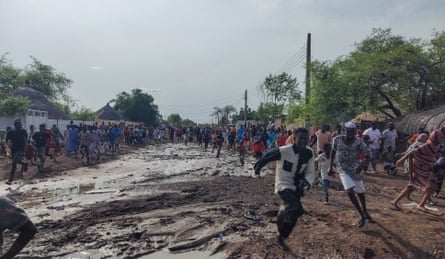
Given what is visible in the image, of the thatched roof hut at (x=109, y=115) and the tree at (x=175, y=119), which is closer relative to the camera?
the thatched roof hut at (x=109, y=115)

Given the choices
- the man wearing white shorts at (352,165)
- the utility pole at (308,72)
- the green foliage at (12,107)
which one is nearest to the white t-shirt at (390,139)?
the man wearing white shorts at (352,165)

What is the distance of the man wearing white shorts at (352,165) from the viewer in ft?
21.5

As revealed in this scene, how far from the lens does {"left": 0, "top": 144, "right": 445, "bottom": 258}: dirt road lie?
561cm

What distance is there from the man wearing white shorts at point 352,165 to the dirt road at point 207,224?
0.44 m

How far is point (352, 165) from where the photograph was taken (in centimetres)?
670

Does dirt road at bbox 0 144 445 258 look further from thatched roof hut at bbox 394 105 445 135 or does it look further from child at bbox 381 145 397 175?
thatched roof hut at bbox 394 105 445 135

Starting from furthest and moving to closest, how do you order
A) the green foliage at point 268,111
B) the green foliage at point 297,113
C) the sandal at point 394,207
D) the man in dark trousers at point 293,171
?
the green foliage at point 268,111 < the green foliage at point 297,113 < the sandal at point 394,207 < the man in dark trousers at point 293,171

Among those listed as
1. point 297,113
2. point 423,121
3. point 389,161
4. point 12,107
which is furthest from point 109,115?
point 389,161

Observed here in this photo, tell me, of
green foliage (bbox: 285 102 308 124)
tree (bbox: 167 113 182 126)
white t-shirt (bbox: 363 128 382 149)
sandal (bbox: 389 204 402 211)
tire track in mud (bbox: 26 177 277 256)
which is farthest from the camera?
tree (bbox: 167 113 182 126)

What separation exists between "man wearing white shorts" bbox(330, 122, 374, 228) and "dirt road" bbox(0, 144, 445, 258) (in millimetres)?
436

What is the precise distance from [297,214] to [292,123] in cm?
2325

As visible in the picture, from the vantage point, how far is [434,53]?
18.5 m

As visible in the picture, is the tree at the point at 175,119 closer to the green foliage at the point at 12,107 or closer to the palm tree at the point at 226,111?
the palm tree at the point at 226,111

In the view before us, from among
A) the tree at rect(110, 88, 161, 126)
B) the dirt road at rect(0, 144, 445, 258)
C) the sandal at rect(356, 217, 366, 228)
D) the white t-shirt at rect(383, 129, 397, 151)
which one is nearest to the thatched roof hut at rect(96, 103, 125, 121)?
the tree at rect(110, 88, 161, 126)
